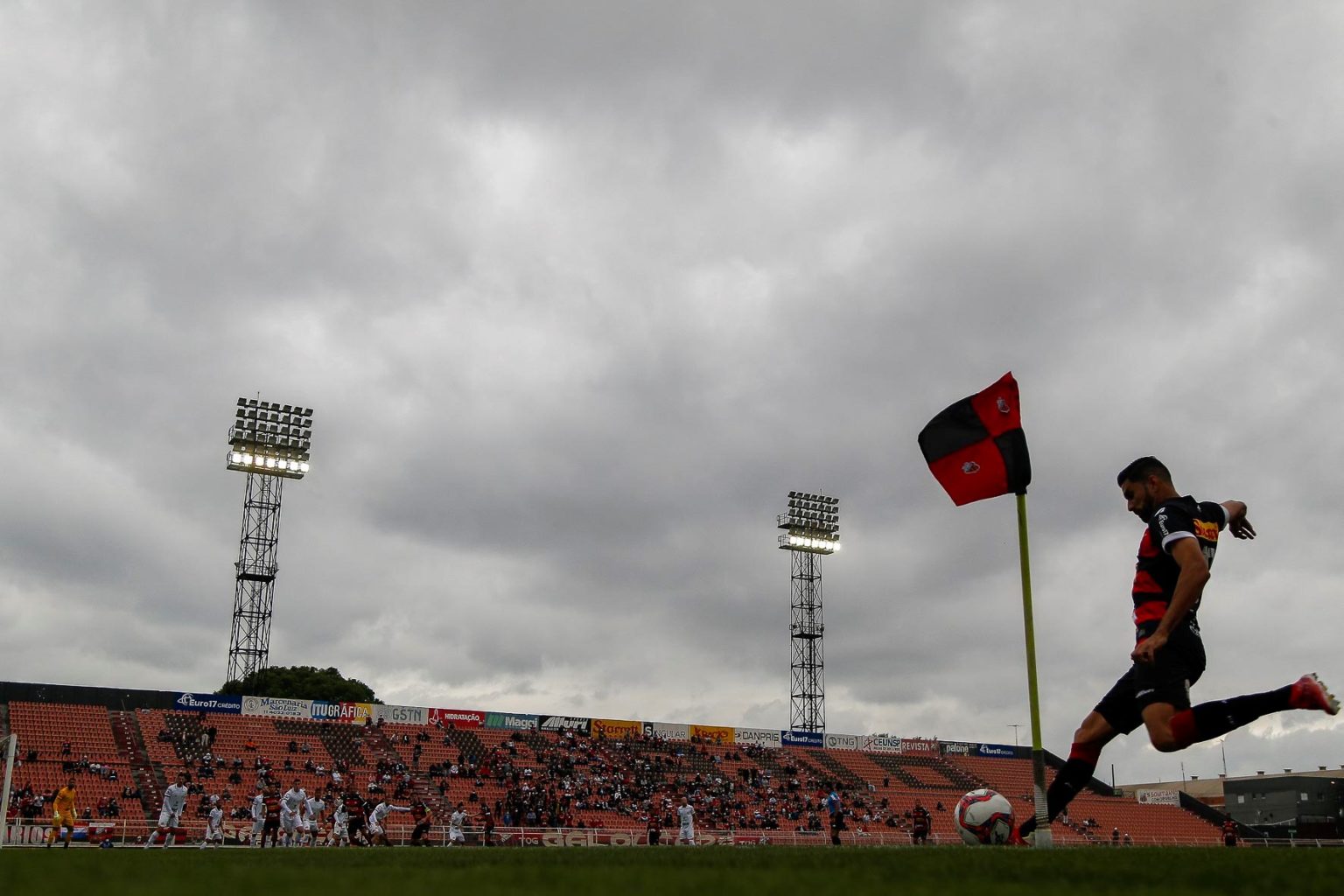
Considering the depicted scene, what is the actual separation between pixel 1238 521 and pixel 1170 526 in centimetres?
160

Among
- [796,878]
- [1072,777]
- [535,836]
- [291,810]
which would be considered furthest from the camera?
[535,836]

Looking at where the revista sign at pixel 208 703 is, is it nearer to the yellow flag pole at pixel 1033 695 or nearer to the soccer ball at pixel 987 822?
the soccer ball at pixel 987 822

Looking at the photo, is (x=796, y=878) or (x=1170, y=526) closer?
(x=796, y=878)

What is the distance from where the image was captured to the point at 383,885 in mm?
4707

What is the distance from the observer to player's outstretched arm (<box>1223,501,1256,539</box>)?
348 inches

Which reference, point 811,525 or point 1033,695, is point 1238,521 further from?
point 811,525

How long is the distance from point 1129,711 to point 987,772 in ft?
208

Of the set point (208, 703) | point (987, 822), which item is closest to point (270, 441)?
point (208, 703)

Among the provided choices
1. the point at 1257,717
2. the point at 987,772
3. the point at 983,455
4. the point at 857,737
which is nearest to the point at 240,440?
the point at 857,737

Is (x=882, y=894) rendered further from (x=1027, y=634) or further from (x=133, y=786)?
(x=133, y=786)

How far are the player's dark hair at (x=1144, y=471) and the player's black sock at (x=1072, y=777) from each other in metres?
2.47

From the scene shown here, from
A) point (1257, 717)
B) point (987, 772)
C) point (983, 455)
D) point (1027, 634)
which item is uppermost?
point (983, 455)

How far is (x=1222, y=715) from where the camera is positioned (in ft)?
24.9

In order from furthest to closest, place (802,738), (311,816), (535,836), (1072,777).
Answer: (802,738) → (535,836) → (311,816) → (1072,777)
